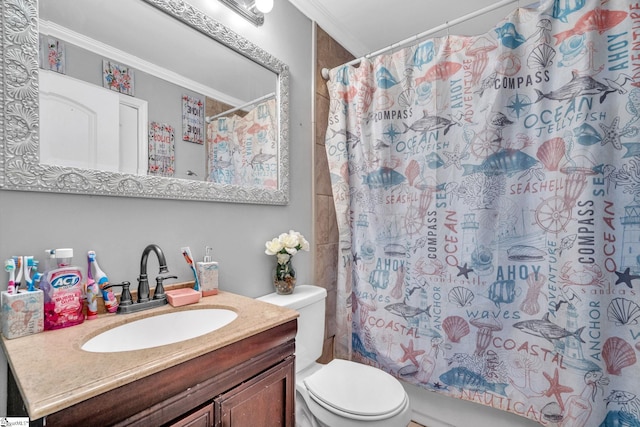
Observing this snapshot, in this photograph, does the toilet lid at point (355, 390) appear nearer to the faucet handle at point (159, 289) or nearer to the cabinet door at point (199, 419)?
the cabinet door at point (199, 419)

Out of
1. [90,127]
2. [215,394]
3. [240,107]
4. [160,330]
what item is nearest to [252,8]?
[240,107]

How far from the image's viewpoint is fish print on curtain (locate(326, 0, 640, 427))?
46.7 inches

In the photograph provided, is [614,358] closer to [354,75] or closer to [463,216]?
[463,216]

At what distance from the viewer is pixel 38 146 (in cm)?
87

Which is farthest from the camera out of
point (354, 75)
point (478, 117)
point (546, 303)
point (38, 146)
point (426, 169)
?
point (354, 75)

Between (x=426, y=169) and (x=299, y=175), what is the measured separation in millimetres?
722

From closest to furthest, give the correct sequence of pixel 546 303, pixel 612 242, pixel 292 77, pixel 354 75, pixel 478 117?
pixel 612 242
pixel 546 303
pixel 478 117
pixel 292 77
pixel 354 75

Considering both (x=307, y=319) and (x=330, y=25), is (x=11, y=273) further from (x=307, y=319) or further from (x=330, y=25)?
(x=330, y=25)

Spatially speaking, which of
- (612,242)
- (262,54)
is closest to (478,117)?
(612,242)

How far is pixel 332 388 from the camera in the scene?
1.31 meters

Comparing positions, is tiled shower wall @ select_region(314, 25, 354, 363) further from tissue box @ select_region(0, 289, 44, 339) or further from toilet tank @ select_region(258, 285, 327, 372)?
tissue box @ select_region(0, 289, 44, 339)

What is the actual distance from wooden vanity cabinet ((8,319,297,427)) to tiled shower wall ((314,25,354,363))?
3.10 ft

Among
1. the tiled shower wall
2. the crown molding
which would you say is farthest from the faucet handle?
the crown molding

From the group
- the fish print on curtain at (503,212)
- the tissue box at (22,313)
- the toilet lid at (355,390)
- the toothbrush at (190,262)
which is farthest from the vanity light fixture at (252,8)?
the toilet lid at (355,390)
